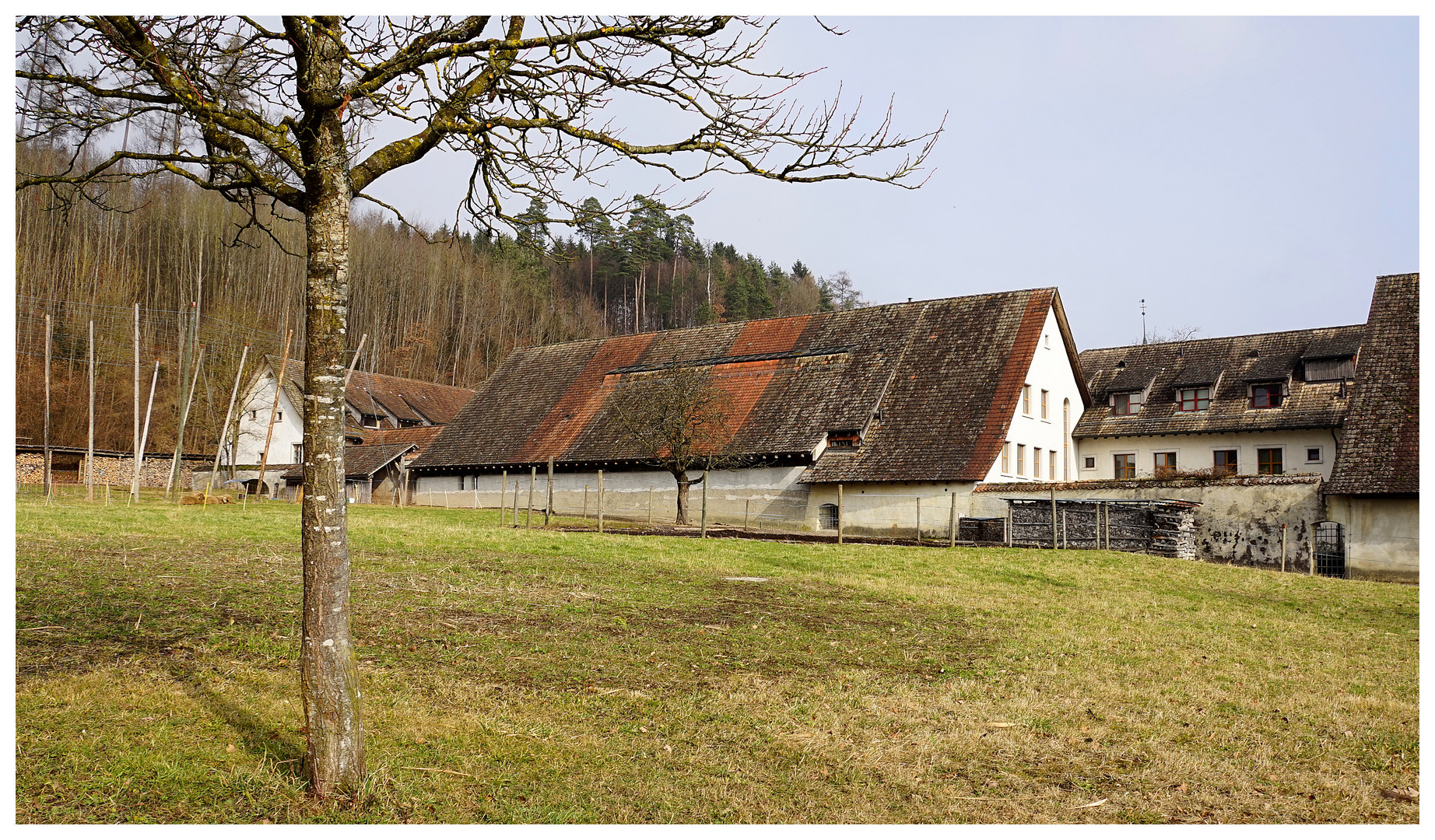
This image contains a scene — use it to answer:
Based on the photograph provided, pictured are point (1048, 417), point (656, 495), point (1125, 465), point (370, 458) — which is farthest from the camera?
point (370, 458)

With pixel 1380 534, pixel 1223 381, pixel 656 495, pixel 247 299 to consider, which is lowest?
pixel 1380 534

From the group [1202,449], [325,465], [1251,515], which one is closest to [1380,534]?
[1251,515]

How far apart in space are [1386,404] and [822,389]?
55.9 feet

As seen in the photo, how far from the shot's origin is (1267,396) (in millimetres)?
39844

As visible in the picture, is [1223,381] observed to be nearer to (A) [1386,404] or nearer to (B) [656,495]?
(A) [1386,404]

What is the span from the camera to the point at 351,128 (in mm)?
6770

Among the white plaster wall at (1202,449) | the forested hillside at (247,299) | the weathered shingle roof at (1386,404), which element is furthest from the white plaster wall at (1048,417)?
the forested hillside at (247,299)

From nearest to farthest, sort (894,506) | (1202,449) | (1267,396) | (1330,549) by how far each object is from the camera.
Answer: (1330,549), (894,506), (1267,396), (1202,449)

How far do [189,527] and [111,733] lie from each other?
50.6 ft

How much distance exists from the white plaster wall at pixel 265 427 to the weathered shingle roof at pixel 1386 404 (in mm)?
45790

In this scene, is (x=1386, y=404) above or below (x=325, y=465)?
above

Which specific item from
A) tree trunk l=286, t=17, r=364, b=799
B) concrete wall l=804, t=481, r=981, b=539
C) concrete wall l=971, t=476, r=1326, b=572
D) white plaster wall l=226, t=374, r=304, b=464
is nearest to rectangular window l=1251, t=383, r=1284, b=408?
concrete wall l=971, t=476, r=1326, b=572

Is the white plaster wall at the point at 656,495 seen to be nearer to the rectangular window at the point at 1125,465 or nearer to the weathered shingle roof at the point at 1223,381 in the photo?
the weathered shingle roof at the point at 1223,381

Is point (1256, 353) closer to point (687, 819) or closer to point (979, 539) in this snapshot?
point (979, 539)
